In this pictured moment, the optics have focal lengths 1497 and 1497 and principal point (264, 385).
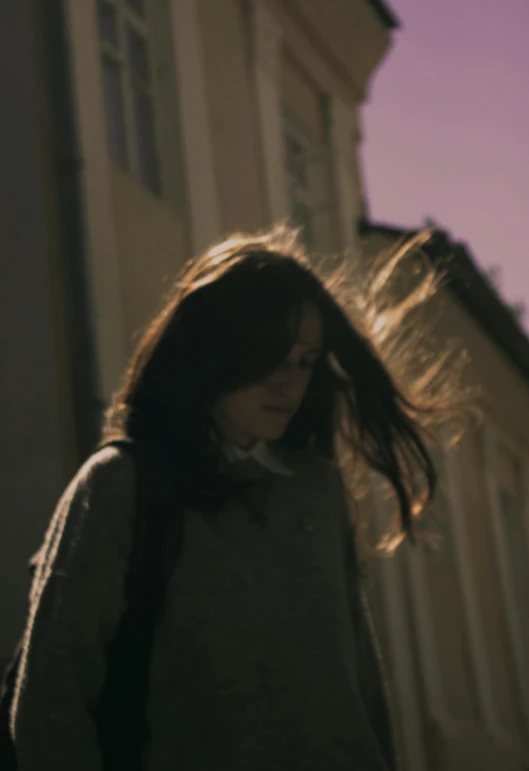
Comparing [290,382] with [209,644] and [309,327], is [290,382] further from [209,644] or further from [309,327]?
[209,644]

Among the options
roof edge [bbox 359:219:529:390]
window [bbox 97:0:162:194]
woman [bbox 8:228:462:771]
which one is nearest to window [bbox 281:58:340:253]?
roof edge [bbox 359:219:529:390]

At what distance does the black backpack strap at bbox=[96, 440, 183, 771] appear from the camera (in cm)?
252

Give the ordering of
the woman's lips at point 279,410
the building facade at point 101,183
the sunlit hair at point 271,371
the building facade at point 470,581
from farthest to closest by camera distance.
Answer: the building facade at point 470,581 < the building facade at point 101,183 < the woman's lips at point 279,410 < the sunlit hair at point 271,371

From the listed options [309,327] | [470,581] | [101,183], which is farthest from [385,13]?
[309,327]

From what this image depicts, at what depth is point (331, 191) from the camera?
10.8 meters

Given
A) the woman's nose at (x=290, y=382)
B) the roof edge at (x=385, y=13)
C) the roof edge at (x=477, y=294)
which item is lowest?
the woman's nose at (x=290, y=382)

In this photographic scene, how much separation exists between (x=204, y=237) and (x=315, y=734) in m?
4.94

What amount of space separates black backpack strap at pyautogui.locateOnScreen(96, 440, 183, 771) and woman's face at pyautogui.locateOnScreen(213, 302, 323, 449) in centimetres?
31

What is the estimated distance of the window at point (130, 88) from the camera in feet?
22.5

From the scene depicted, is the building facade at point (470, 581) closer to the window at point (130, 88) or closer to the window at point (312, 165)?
the window at point (312, 165)

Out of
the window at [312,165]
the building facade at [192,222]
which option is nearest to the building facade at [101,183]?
the building facade at [192,222]

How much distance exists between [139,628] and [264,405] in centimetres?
58

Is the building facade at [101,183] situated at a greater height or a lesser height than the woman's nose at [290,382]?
greater

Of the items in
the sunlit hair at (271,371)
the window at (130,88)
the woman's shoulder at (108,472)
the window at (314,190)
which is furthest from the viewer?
the window at (314,190)
